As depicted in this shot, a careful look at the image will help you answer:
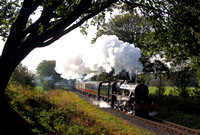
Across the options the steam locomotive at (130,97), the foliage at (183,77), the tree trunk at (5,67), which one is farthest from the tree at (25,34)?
the foliage at (183,77)

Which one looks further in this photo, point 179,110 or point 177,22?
point 179,110

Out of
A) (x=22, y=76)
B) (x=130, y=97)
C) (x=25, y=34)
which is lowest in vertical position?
(x=130, y=97)

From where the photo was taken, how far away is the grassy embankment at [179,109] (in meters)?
12.2

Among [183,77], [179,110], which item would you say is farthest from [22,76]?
[183,77]

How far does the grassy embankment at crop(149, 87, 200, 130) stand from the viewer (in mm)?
12223

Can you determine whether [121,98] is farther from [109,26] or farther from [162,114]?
[109,26]

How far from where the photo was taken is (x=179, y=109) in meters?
16.3

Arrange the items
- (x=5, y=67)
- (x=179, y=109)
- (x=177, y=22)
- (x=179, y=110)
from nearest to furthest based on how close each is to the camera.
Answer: (x=5, y=67) → (x=177, y=22) → (x=179, y=110) → (x=179, y=109)

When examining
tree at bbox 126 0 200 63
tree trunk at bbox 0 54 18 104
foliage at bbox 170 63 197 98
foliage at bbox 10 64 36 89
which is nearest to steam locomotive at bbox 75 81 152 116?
tree at bbox 126 0 200 63

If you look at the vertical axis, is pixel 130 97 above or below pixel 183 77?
below

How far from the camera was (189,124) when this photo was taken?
11.1 m

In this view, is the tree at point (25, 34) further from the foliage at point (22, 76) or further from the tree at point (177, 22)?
the foliage at point (22, 76)

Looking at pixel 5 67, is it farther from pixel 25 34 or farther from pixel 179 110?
pixel 179 110

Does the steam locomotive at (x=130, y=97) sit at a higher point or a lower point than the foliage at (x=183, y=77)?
lower
